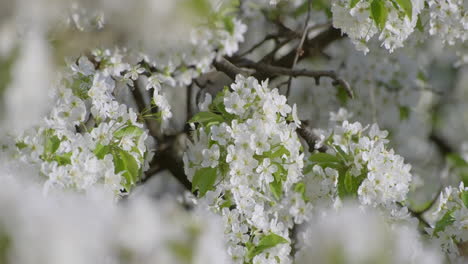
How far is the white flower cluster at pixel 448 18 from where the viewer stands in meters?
2.15

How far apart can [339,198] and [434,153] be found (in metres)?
2.48

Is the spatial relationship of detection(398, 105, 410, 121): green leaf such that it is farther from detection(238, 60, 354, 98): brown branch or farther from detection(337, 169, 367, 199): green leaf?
detection(337, 169, 367, 199): green leaf

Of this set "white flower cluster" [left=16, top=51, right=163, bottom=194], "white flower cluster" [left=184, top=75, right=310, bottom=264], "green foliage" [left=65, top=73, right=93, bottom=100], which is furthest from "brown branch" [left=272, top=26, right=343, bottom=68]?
"green foliage" [left=65, top=73, right=93, bottom=100]

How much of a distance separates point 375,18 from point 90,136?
77 centimetres

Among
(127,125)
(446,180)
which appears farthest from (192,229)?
(446,180)

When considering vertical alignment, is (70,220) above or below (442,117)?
above

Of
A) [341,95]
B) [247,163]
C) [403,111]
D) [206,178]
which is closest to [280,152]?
[247,163]

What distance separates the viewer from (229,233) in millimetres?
1804

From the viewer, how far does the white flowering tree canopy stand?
847 millimetres

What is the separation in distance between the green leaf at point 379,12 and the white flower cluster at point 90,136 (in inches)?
23.0

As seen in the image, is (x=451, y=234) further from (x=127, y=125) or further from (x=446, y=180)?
(x=446, y=180)

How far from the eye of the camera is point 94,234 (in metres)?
0.82

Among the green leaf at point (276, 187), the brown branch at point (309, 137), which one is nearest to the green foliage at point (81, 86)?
the green leaf at point (276, 187)

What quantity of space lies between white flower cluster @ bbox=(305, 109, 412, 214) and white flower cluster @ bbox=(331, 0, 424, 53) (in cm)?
26
